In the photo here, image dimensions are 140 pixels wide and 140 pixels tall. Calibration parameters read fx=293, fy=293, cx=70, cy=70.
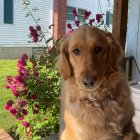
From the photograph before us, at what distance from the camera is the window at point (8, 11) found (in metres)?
10.5

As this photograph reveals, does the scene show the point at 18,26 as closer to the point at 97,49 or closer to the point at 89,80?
the point at 97,49

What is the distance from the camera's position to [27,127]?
3.08 metres

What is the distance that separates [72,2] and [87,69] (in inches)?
425

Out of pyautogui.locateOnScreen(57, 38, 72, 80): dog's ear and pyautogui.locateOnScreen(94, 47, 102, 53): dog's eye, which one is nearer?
pyautogui.locateOnScreen(94, 47, 102, 53): dog's eye

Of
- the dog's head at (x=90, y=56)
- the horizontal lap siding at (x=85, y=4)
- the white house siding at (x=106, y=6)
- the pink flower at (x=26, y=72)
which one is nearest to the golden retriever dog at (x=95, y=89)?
the dog's head at (x=90, y=56)

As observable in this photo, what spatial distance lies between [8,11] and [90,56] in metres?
9.41

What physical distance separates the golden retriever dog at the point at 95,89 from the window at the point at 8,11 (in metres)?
9.06

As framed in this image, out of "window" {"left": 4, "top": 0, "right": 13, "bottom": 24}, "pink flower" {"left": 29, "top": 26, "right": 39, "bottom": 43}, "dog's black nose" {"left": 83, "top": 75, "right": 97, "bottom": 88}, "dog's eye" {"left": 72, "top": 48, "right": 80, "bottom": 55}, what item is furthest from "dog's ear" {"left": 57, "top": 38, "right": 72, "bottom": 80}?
"window" {"left": 4, "top": 0, "right": 13, "bottom": 24}

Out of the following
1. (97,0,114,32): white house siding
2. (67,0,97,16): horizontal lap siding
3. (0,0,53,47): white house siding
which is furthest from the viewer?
(67,0,97,16): horizontal lap siding

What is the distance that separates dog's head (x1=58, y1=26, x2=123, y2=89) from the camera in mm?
1728

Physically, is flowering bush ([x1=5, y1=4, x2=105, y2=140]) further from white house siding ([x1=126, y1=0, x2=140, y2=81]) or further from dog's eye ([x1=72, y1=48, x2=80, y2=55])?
dog's eye ([x1=72, y1=48, x2=80, y2=55])

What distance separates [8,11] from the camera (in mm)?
10641

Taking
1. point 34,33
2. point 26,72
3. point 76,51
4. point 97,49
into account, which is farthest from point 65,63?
point 34,33

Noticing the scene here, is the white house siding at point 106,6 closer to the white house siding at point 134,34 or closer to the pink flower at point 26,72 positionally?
the white house siding at point 134,34
